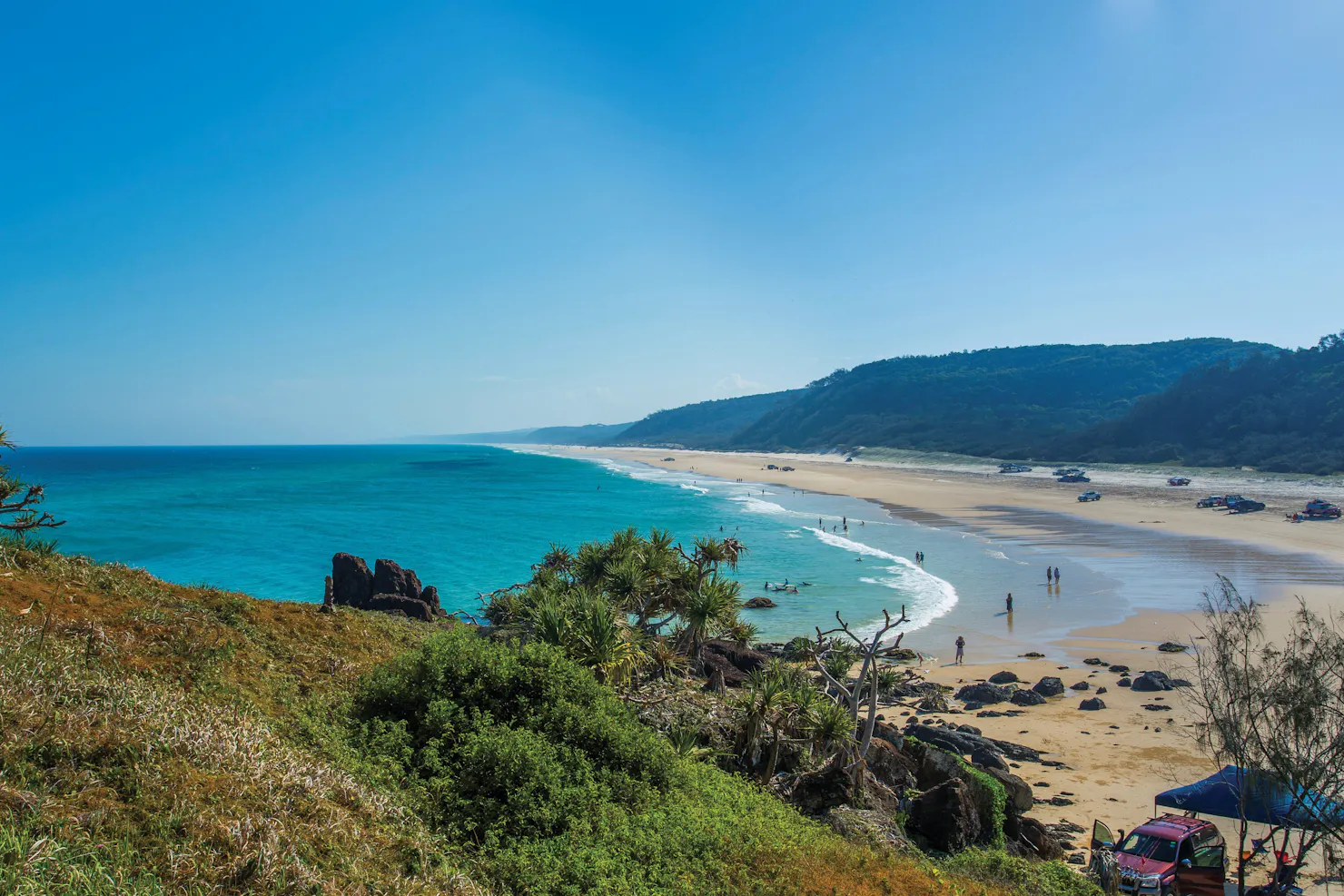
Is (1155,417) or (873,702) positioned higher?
(1155,417)

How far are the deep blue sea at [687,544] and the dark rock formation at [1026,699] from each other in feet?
19.2

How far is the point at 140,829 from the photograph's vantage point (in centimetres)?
598

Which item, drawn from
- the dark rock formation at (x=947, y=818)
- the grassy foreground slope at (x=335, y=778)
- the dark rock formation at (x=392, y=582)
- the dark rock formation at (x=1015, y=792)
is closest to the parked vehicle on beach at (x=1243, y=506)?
the dark rock formation at (x=1015, y=792)

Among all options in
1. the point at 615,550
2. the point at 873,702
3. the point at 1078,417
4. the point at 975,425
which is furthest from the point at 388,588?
the point at 1078,417

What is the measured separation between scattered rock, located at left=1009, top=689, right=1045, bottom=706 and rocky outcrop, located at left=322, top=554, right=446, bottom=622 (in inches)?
913

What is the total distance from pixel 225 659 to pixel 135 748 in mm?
3758

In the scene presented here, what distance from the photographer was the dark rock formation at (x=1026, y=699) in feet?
75.9

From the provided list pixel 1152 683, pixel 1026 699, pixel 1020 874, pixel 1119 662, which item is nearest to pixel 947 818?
pixel 1020 874

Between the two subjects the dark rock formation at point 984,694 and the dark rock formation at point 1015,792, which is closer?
the dark rock formation at point 1015,792

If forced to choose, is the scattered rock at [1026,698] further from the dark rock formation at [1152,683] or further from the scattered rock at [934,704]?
the dark rock formation at [1152,683]

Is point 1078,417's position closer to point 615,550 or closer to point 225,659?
point 615,550

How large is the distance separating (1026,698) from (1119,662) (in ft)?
21.0

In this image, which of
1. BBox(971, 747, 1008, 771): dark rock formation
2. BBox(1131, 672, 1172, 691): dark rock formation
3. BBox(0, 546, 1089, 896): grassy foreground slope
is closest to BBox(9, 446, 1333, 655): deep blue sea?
BBox(1131, 672, 1172, 691): dark rock formation

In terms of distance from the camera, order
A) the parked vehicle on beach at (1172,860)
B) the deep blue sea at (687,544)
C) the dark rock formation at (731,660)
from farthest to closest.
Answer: the deep blue sea at (687,544)
the dark rock formation at (731,660)
the parked vehicle on beach at (1172,860)
